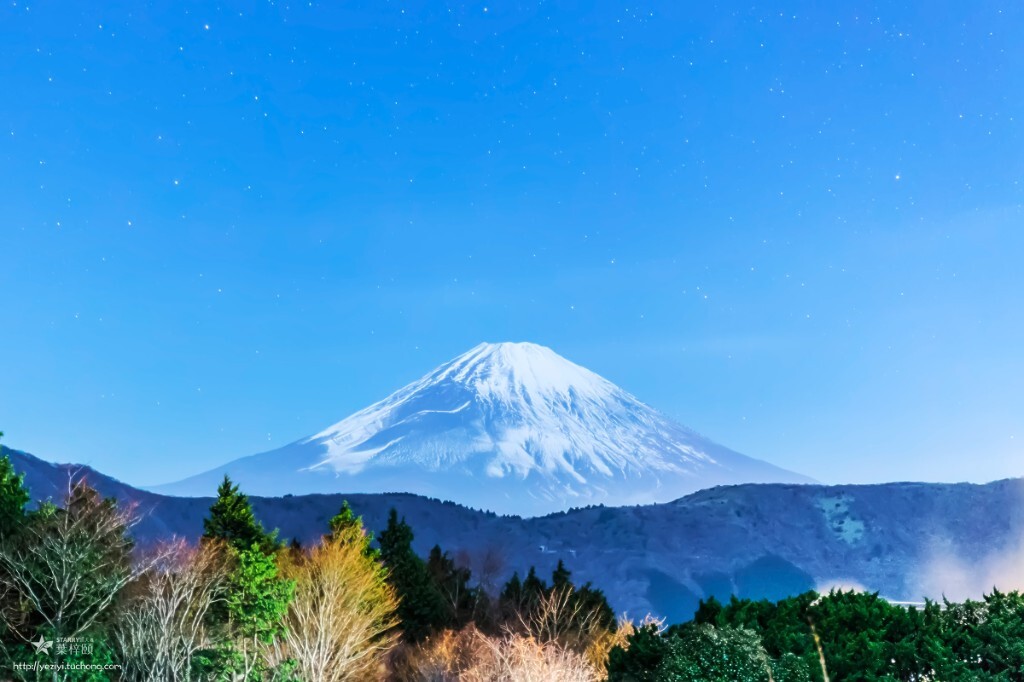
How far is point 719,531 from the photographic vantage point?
15788 centimetres

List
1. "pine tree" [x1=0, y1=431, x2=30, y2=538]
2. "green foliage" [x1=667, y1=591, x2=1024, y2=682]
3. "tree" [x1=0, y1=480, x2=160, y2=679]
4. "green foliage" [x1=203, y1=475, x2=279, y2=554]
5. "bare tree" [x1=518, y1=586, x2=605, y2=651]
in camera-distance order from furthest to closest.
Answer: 1. "bare tree" [x1=518, y1=586, x2=605, y2=651]
2. "green foliage" [x1=203, y1=475, x2=279, y2=554]
3. "pine tree" [x1=0, y1=431, x2=30, y2=538]
4. "tree" [x1=0, y1=480, x2=160, y2=679]
5. "green foliage" [x1=667, y1=591, x2=1024, y2=682]

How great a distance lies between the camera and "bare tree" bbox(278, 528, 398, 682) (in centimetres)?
2706

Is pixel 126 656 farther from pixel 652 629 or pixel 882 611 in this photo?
pixel 882 611

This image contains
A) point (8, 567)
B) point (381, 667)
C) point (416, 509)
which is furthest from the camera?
point (416, 509)

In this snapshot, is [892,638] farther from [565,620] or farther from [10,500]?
[565,620]

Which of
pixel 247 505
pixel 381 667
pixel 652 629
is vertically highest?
pixel 247 505

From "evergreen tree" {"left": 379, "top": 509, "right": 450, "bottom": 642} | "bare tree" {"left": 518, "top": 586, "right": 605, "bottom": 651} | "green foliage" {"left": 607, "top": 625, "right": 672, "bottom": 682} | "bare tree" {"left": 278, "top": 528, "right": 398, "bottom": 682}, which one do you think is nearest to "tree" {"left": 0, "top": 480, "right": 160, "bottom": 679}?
"bare tree" {"left": 278, "top": 528, "right": 398, "bottom": 682}

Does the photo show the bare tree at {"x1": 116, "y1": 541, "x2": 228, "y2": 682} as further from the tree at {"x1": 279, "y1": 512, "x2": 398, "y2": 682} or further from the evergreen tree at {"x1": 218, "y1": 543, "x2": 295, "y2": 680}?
the tree at {"x1": 279, "y1": 512, "x2": 398, "y2": 682}

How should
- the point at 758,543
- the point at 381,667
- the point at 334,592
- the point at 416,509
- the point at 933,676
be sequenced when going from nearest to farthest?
1. the point at 933,676
2. the point at 334,592
3. the point at 381,667
4. the point at 416,509
5. the point at 758,543

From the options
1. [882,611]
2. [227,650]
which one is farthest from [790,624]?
[227,650]

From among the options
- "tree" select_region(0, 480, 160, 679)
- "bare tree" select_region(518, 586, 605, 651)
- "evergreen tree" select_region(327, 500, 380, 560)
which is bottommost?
"bare tree" select_region(518, 586, 605, 651)

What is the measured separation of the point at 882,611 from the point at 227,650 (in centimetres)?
1659

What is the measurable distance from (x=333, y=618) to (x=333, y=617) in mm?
111

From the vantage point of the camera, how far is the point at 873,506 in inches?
6900
